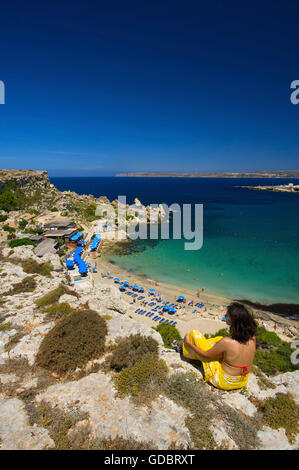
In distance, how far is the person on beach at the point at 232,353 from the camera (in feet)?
14.4

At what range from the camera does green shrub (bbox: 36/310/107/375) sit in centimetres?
589

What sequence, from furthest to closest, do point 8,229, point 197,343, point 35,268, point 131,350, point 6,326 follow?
point 8,229 < point 35,268 < point 6,326 < point 131,350 < point 197,343

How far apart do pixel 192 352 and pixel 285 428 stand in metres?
2.26

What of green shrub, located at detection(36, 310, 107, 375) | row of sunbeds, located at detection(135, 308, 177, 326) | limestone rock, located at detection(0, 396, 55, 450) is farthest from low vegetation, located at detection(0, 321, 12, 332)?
row of sunbeds, located at detection(135, 308, 177, 326)

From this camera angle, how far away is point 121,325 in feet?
25.1

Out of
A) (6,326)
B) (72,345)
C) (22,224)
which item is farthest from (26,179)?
(72,345)

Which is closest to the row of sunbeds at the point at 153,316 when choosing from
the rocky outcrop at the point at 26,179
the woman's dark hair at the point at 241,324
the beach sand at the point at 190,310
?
the beach sand at the point at 190,310

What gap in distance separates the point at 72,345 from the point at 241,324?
4.79 metres

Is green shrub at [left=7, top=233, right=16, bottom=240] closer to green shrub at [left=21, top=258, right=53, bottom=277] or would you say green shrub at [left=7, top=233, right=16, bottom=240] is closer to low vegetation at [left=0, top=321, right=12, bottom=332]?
green shrub at [left=21, top=258, right=53, bottom=277]

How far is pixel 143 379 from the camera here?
17.1ft

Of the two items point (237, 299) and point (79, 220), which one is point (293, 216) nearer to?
point (237, 299)

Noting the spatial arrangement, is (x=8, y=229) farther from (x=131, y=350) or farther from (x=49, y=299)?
(x=131, y=350)

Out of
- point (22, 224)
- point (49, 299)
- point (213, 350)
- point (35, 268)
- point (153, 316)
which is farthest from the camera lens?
point (22, 224)

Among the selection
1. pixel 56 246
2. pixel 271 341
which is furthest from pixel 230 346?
pixel 56 246
